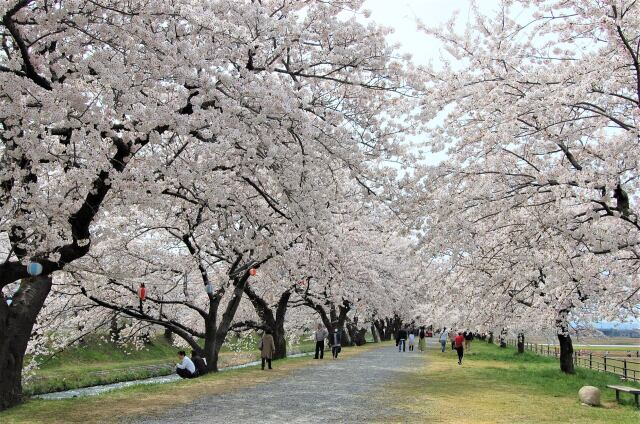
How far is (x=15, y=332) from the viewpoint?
11.9m

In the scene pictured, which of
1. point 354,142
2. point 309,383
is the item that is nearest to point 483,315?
point 309,383

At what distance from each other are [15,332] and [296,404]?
6.23 m

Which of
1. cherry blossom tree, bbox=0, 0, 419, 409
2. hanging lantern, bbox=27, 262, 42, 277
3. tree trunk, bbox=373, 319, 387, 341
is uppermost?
cherry blossom tree, bbox=0, 0, 419, 409

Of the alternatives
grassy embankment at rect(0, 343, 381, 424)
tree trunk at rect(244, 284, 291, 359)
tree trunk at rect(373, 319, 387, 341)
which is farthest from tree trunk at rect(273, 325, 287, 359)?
tree trunk at rect(373, 319, 387, 341)

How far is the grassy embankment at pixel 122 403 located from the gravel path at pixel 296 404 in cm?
59

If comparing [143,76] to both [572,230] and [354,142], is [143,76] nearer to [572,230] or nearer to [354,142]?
[354,142]

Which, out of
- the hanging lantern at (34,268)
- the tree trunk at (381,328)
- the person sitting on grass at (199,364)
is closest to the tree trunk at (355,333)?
the tree trunk at (381,328)

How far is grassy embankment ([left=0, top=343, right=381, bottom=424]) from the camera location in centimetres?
1054

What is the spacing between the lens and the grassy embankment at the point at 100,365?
2331 centimetres

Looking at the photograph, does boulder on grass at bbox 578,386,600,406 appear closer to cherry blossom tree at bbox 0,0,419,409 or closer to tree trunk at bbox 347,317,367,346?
cherry blossom tree at bbox 0,0,419,409

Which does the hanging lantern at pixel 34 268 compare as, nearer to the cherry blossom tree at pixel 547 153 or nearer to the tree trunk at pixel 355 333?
the cherry blossom tree at pixel 547 153

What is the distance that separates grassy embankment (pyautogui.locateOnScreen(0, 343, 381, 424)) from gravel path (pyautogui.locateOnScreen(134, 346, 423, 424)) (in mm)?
592

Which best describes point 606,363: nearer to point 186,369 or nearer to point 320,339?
point 320,339

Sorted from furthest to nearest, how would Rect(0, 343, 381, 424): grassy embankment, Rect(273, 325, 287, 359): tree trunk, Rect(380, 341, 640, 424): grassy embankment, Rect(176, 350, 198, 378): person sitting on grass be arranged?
Rect(273, 325, 287, 359): tree trunk, Rect(176, 350, 198, 378): person sitting on grass, Rect(380, 341, 640, 424): grassy embankment, Rect(0, 343, 381, 424): grassy embankment
